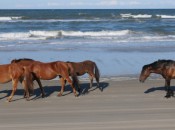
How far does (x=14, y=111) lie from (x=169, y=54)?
1089cm

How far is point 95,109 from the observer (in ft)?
28.8

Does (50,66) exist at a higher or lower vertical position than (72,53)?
higher

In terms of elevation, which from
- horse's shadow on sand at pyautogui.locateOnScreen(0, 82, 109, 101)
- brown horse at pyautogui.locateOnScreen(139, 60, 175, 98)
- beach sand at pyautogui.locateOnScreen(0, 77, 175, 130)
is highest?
brown horse at pyautogui.locateOnScreen(139, 60, 175, 98)

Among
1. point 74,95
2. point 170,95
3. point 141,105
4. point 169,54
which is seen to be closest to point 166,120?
point 141,105

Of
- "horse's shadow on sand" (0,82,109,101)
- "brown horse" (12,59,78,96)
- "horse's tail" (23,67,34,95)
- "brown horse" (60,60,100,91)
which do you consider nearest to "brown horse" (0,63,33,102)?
"horse's tail" (23,67,34,95)

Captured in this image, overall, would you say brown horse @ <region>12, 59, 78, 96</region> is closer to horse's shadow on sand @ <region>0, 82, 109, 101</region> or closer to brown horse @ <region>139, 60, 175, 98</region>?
horse's shadow on sand @ <region>0, 82, 109, 101</region>

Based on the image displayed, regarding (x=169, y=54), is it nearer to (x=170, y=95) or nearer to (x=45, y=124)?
(x=170, y=95)

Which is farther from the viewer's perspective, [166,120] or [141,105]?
[141,105]

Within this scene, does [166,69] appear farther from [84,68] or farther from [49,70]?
[49,70]

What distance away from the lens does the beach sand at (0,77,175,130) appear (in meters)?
7.38

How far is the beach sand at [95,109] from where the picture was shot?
738 cm

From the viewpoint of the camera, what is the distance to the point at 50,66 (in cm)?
1034

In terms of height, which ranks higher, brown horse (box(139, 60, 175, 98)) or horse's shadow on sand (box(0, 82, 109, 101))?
brown horse (box(139, 60, 175, 98))

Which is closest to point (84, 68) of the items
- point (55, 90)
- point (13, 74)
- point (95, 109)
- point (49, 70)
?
point (55, 90)
